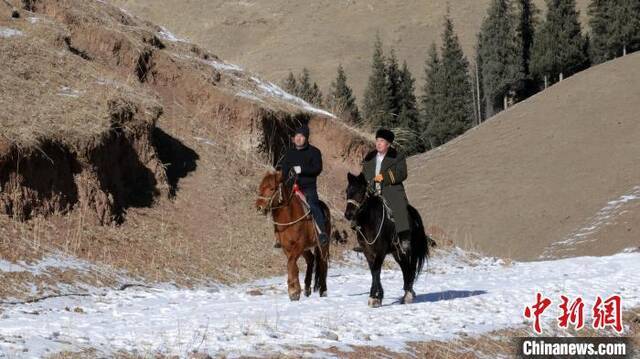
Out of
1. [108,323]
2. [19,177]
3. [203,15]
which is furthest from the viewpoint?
[203,15]

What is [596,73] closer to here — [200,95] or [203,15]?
[200,95]

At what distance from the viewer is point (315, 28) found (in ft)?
483

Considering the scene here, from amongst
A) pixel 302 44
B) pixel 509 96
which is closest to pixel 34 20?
pixel 509 96

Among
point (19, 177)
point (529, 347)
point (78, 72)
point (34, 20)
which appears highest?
point (34, 20)

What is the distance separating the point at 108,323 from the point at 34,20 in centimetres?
1701

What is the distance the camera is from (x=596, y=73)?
7631 cm

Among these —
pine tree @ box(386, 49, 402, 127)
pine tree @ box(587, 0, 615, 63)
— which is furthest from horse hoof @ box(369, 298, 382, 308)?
pine tree @ box(587, 0, 615, 63)

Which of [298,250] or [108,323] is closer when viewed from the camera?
[108,323]

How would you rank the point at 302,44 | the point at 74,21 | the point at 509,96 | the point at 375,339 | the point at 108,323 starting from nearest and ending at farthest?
the point at 375,339 < the point at 108,323 < the point at 74,21 < the point at 509,96 < the point at 302,44

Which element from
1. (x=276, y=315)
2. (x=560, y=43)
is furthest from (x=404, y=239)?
(x=560, y=43)

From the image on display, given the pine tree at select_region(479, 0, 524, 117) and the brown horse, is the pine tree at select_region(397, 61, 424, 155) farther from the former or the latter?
the brown horse

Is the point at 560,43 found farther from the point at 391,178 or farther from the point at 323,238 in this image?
the point at 391,178

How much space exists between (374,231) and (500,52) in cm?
8303

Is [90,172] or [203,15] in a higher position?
[203,15]
